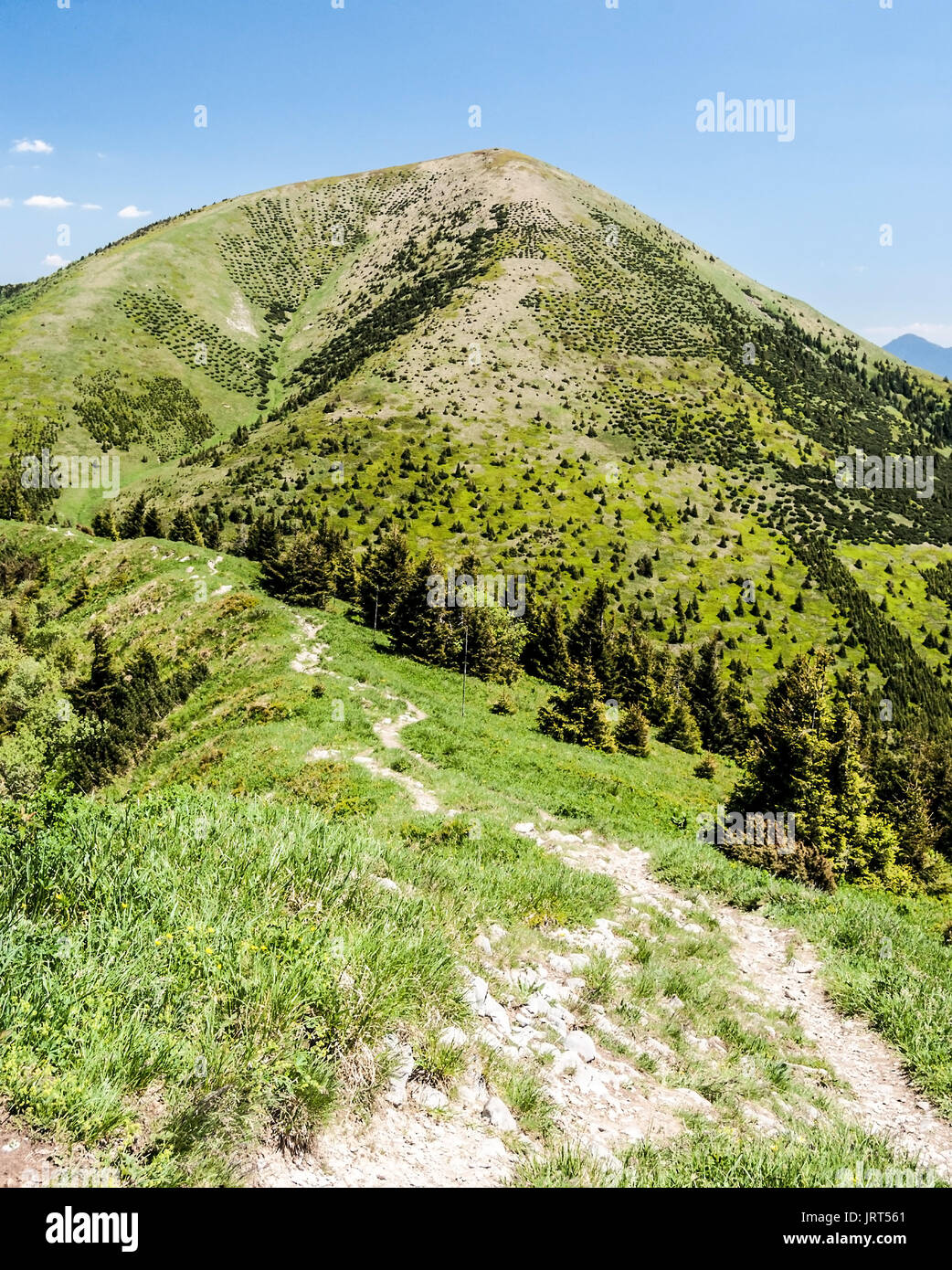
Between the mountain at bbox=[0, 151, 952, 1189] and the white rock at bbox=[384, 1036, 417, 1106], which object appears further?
the white rock at bbox=[384, 1036, 417, 1106]

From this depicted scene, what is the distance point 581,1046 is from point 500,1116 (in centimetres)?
198

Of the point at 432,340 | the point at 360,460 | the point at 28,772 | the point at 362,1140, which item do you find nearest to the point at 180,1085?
the point at 362,1140

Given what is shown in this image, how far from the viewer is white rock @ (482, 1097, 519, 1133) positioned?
5012 mm

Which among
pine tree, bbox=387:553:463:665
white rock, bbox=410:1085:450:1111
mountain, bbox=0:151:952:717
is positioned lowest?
white rock, bbox=410:1085:450:1111

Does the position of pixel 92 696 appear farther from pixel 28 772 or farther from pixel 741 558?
pixel 741 558

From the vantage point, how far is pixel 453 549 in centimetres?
7650

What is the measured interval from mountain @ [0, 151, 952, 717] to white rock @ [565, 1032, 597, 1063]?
62718mm

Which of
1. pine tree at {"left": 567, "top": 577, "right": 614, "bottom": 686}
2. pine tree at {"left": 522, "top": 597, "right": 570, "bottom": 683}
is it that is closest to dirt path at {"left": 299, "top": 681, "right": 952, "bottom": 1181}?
pine tree at {"left": 567, "top": 577, "right": 614, "bottom": 686}

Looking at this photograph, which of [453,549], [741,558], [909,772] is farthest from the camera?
[741,558]

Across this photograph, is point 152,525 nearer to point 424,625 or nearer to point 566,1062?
point 424,625

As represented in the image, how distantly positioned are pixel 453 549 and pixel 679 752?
45.2m

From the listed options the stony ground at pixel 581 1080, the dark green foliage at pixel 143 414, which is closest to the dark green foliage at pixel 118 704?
the stony ground at pixel 581 1080

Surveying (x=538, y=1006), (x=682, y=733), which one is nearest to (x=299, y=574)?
(x=682, y=733)

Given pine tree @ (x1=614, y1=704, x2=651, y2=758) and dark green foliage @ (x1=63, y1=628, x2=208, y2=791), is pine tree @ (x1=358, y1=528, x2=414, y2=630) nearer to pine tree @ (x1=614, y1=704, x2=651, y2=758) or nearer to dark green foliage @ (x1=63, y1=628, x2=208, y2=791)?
dark green foliage @ (x1=63, y1=628, x2=208, y2=791)
